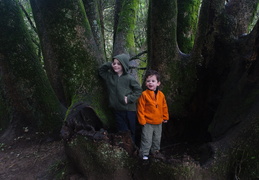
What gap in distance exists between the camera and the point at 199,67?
391cm

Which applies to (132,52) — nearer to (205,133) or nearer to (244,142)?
(205,133)

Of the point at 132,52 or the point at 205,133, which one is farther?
the point at 132,52

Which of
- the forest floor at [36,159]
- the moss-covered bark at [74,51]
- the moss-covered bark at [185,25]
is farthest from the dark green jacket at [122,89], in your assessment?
the moss-covered bark at [185,25]

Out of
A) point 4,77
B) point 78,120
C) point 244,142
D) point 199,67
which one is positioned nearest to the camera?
point 244,142

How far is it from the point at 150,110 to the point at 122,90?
535 millimetres

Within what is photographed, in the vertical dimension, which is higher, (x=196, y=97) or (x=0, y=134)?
(x=196, y=97)

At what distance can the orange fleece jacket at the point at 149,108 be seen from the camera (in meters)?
3.15

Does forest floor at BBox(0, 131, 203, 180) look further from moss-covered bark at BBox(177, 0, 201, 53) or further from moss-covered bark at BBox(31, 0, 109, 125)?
moss-covered bark at BBox(177, 0, 201, 53)

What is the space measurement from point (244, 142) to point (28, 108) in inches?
166

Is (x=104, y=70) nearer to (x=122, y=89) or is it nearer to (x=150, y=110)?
(x=122, y=89)

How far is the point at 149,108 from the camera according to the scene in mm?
3191

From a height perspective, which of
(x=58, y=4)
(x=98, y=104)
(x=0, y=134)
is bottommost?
(x=0, y=134)

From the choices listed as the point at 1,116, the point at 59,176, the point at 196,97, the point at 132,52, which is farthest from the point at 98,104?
the point at 132,52

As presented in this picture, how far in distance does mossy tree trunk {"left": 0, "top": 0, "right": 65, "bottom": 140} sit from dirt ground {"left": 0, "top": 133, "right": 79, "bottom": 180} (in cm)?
30
